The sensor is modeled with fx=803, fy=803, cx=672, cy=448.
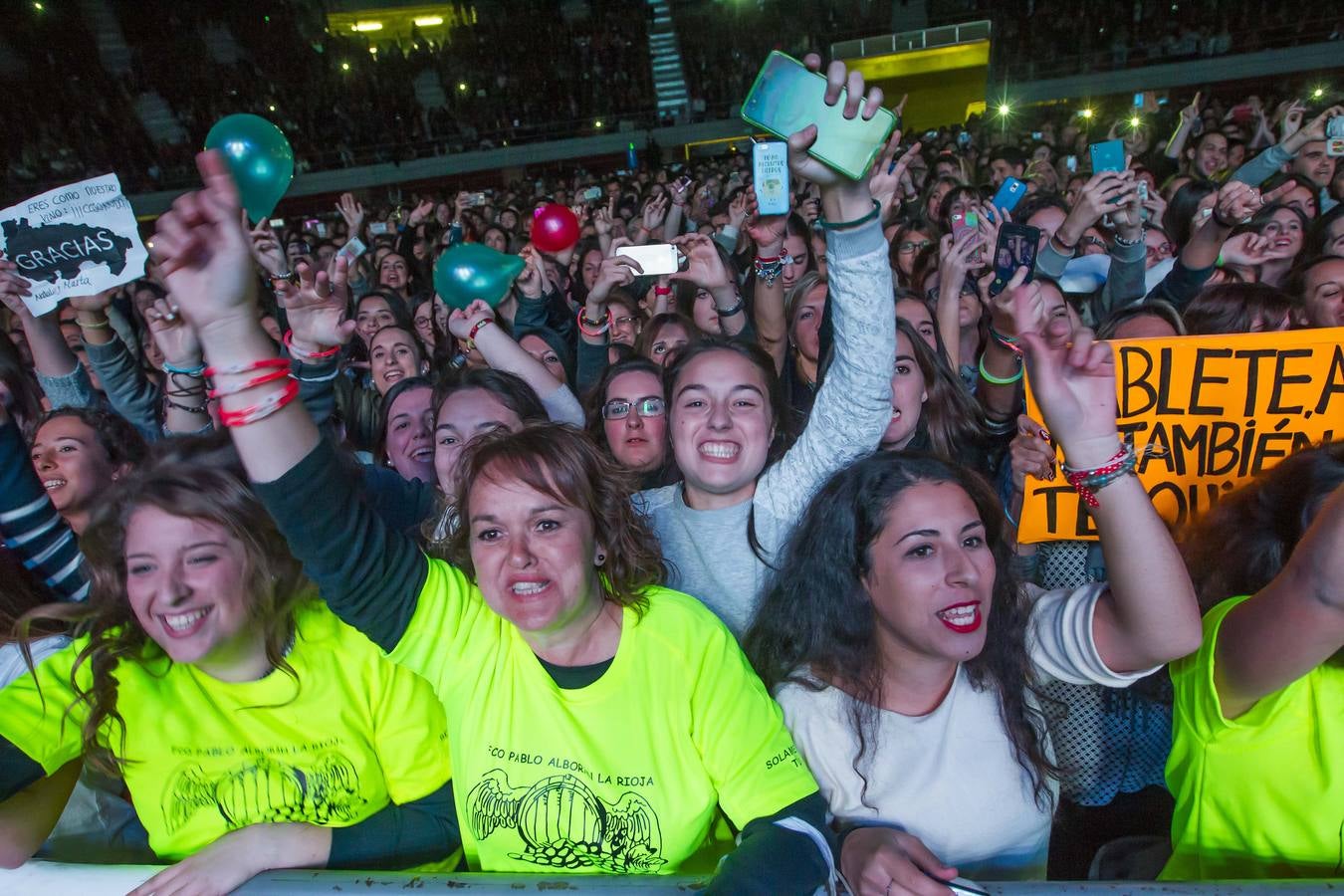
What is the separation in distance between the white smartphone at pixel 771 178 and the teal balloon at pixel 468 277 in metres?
1.32

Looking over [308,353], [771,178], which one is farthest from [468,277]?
[771,178]

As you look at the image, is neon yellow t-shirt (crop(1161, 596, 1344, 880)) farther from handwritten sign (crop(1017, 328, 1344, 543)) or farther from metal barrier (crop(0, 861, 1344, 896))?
handwritten sign (crop(1017, 328, 1344, 543))

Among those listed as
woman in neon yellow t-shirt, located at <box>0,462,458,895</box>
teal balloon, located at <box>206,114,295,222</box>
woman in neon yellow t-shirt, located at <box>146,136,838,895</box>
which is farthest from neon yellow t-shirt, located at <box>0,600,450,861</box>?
teal balloon, located at <box>206,114,295,222</box>

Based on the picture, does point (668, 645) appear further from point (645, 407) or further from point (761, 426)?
point (645, 407)

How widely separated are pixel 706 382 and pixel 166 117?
873 inches

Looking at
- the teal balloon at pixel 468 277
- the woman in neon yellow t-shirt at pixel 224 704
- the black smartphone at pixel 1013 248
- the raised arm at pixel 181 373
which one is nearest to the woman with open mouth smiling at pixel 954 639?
the woman in neon yellow t-shirt at pixel 224 704

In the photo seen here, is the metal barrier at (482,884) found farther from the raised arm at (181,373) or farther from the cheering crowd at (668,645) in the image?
the raised arm at (181,373)

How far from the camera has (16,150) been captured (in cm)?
1697

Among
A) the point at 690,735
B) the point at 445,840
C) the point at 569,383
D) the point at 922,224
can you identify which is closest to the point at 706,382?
the point at 690,735

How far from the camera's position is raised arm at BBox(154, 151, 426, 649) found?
3.96ft

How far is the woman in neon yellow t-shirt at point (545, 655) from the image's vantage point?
1275mm

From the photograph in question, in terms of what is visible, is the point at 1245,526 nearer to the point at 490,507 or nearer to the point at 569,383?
the point at 490,507

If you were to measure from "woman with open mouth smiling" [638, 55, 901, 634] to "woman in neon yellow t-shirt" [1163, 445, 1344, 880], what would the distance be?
0.81 metres

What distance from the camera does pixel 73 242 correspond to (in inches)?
125
